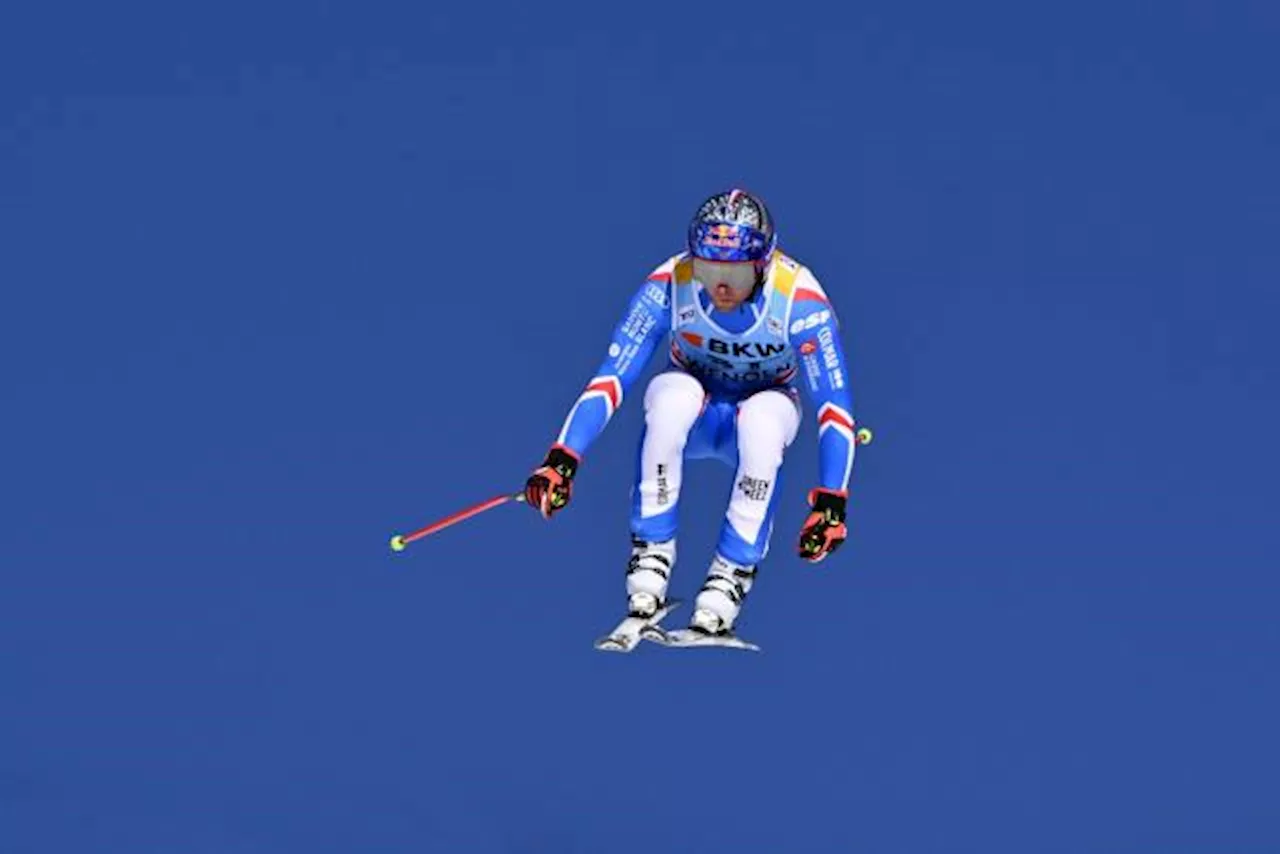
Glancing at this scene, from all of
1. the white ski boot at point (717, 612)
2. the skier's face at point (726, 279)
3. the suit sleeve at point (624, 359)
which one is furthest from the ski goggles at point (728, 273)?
the white ski boot at point (717, 612)

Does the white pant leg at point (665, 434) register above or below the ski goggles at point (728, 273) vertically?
below

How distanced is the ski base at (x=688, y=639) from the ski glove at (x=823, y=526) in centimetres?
45

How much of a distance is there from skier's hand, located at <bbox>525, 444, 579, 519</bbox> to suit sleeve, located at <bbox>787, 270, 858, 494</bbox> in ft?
3.33

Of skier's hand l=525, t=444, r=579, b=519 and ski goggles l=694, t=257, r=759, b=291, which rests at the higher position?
ski goggles l=694, t=257, r=759, b=291

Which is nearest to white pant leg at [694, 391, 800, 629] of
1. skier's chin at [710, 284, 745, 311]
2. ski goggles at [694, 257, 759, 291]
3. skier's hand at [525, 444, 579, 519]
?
skier's chin at [710, 284, 745, 311]

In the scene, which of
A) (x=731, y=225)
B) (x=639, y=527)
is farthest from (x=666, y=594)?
(x=731, y=225)

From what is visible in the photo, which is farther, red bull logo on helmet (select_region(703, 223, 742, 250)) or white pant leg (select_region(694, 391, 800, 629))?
white pant leg (select_region(694, 391, 800, 629))

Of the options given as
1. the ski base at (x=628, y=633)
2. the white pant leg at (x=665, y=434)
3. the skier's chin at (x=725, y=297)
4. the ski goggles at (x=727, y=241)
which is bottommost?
the ski base at (x=628, y=633)

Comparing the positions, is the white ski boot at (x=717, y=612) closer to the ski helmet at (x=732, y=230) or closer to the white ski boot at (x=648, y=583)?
the white ski boot at (x=648, y=583)

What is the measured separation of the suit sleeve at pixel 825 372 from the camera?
18688 millimetres

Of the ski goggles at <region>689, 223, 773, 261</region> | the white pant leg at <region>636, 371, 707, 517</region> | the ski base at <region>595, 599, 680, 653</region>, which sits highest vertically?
the ski goggles at <region>689, 223, 773, 261</region>

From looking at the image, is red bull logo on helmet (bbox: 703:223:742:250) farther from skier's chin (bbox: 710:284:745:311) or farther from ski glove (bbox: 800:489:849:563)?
ski glove (bbox: 800:489:849:563)

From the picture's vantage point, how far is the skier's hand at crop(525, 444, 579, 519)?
730 inches

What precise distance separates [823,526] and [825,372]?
0.69 m
